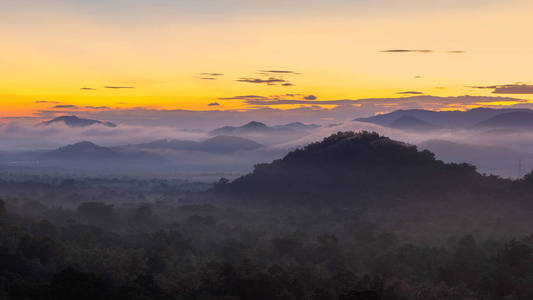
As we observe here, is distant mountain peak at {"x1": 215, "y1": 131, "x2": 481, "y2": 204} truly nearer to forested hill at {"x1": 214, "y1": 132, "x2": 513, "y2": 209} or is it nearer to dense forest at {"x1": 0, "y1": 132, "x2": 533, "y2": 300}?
forested hill at {"x1": 214, "y1": 132, "x2": 513, "y2": 209}

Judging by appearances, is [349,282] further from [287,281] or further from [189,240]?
[189,240]

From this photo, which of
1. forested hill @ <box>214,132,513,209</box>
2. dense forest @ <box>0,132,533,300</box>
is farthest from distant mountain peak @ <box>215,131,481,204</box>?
dense forest @ <box>0,132,533,300</box>

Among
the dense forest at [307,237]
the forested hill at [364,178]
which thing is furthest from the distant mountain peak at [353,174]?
the dense forest at [307,237]

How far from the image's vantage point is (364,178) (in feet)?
562

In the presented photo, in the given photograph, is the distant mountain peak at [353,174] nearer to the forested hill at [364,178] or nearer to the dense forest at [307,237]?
the forested hill at [364,178]

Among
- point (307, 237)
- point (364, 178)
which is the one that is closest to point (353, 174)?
point (364, 178)

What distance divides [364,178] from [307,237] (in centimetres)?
7048

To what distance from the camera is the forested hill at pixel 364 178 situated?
153625 millimetres

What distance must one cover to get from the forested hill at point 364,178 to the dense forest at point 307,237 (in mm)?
425

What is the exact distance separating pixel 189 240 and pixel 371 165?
96120mm

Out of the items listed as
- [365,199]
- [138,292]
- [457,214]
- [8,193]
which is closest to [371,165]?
[365,199]

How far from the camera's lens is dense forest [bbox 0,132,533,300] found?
5594 cm

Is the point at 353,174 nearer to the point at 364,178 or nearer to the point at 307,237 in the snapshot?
the point at 364,178

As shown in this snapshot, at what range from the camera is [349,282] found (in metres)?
58.2
